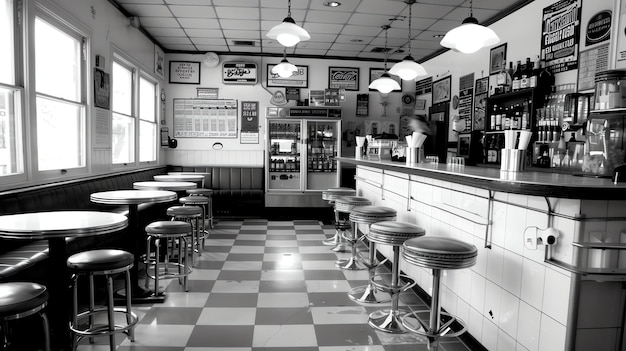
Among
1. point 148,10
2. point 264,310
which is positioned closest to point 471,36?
point 264,310

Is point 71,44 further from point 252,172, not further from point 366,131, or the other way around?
point 366,131

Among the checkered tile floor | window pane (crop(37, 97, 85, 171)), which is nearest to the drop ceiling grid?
window pane (crop(37, 97, 85, 171))

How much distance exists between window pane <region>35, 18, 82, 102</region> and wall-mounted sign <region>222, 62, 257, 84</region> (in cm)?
354

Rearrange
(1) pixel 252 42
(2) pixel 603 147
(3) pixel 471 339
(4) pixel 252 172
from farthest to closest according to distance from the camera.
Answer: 1. (4) pixel 252 172
2. (1) pixel 252 42
3. (3) pixel 471 339
4. (2) pixel 603 147

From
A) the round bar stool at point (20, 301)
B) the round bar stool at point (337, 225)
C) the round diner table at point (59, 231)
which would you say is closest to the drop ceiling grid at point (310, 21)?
the round bar stool at point (337, 225)

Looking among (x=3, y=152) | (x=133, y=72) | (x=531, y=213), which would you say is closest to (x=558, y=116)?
(x=531, y=213)

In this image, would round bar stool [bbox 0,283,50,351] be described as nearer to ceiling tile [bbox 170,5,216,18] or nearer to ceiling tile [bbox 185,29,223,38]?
ceiling tile [bbox 170,5,216,18]

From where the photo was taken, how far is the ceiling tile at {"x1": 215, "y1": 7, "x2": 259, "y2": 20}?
550 centimetres

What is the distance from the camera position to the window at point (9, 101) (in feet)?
10.8

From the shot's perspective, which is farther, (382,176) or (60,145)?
(382,176)

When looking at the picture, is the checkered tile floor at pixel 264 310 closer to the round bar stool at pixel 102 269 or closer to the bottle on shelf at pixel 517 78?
the round bar stool at pixel 102 269

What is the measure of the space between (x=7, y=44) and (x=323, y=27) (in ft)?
13.5

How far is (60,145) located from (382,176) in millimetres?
3497

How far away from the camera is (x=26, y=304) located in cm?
172
